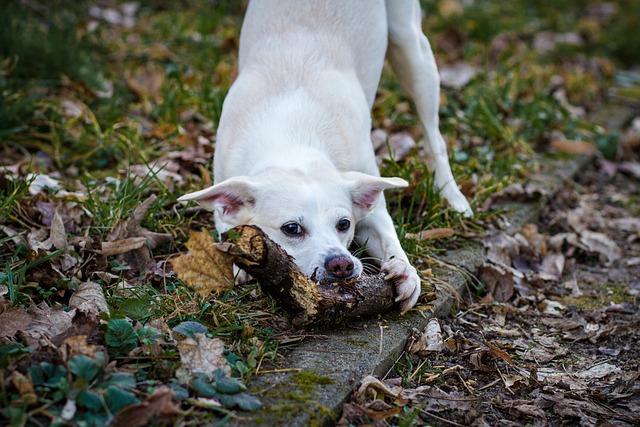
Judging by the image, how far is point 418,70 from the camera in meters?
4.43

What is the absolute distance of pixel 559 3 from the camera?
10805 mm

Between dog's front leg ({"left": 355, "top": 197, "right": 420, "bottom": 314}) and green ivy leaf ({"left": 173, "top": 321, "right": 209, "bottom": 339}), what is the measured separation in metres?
0.82

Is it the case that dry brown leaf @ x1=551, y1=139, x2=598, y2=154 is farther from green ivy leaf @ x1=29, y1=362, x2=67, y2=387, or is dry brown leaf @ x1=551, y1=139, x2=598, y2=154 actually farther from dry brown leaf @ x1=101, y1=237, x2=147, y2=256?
green ivy leaf @ x1=29, y1=362, x2=67, y2=387

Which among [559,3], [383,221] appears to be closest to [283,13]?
[383,221]

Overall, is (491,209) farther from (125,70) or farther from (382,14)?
(125,70)

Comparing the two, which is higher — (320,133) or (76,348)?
(320,133)

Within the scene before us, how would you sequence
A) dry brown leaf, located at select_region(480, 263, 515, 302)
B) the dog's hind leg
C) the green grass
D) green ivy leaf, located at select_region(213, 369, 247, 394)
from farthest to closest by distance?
1. the dog's hind leg
2. dry brown leaf, located at select_region(480, 263, 515, 302)
3. the green grass
4. green ivy leaf, located at select_region(213, 369, 247, 394)

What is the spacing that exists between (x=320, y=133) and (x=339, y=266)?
87 cm

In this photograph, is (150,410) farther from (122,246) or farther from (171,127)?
(171,127)

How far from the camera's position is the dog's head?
9.70 feet

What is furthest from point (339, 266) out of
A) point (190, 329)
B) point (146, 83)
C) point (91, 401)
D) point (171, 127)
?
point (146, 83)

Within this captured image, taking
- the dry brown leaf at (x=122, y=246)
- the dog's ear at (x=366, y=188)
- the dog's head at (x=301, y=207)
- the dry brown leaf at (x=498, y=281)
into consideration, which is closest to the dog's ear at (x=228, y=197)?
the dog's head at (x=301, y=207)

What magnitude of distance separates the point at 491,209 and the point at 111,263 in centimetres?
223

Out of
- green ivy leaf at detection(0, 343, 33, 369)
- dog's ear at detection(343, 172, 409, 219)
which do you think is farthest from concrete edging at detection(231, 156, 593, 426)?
green ivy leaf at detection(0, 343, 33, 369)
